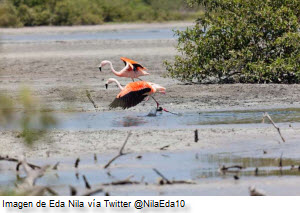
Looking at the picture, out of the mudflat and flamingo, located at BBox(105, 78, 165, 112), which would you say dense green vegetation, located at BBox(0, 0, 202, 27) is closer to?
the mudflat

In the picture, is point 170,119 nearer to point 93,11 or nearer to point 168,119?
point 168,119

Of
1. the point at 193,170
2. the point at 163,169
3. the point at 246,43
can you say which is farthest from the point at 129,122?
the point at 246,43

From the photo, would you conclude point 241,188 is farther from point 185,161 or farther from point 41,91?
point 41,91

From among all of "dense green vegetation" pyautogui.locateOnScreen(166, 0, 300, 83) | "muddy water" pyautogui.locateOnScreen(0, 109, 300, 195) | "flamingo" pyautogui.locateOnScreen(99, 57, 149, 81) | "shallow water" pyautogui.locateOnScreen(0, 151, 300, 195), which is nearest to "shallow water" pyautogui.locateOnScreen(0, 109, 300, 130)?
"flamingo" pyautogui.locateOnScreen(99, 57, 149, 81)

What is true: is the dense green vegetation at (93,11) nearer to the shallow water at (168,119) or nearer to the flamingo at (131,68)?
the flamingo at (131,68)

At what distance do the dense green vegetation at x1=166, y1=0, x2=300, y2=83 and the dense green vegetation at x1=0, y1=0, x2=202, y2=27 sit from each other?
34.5 m

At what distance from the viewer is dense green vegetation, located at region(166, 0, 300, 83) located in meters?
16.7

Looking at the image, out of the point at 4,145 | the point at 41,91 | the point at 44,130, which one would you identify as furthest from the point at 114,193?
the point at 41,91

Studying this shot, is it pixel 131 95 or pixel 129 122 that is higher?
pixel 131 95

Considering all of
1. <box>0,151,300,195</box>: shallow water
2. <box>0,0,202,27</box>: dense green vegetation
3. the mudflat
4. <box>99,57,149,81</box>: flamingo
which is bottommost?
<box>0,0,202,27</box>: dense green vegetation

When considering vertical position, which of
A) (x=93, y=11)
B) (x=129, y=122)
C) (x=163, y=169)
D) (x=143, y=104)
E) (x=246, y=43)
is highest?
(x=246, y=43)

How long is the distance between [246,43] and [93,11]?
136 feet

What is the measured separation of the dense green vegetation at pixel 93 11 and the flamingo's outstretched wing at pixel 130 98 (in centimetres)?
3754

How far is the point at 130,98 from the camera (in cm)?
1390
